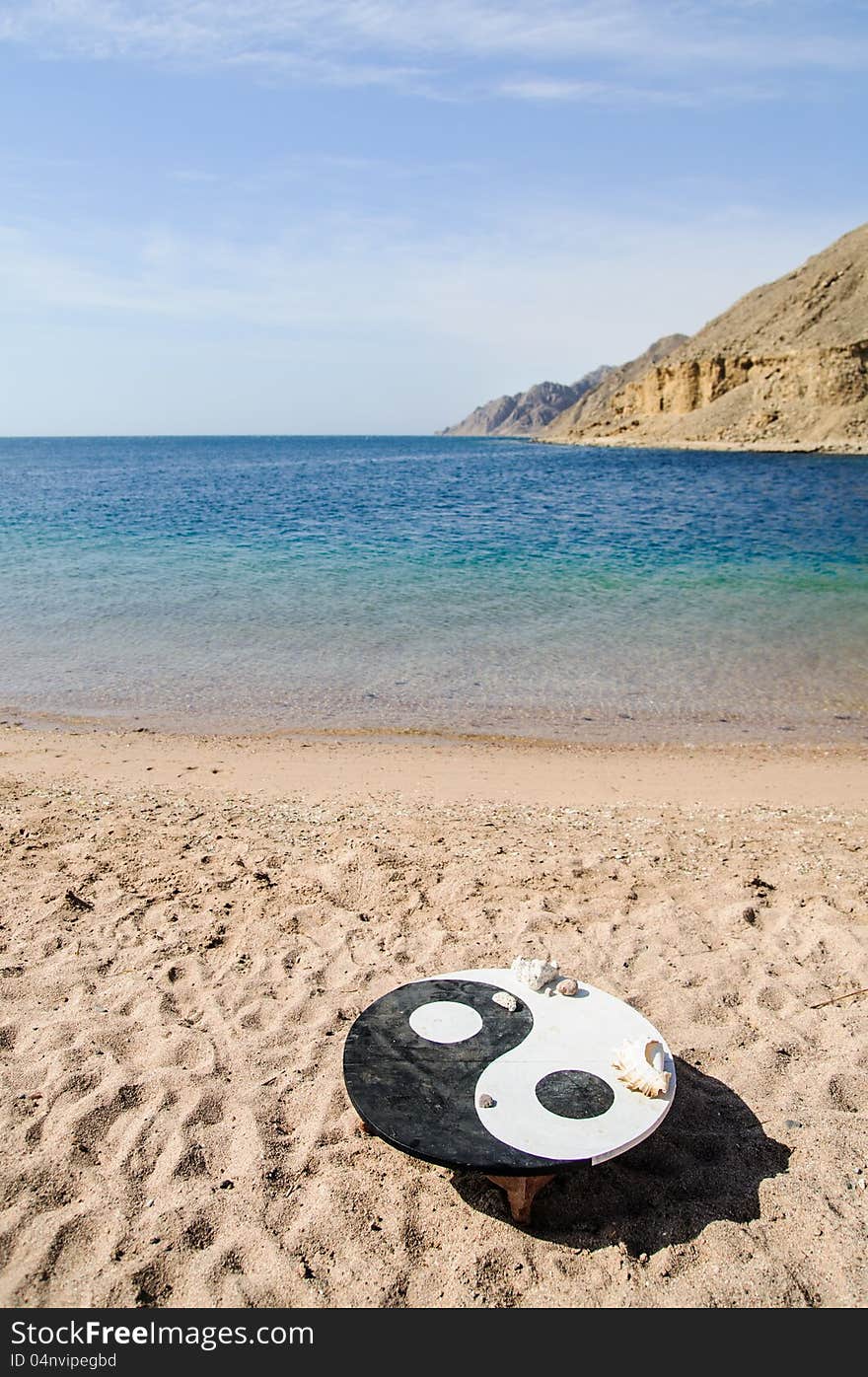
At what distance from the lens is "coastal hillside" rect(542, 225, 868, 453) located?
58.3 m

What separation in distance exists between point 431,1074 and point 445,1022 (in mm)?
339

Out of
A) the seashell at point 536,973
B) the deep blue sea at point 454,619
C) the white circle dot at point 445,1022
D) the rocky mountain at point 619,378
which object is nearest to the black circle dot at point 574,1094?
the white circle dot at point 445,1022

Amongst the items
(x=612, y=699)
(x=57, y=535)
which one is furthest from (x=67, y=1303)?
(x=57, y=535)

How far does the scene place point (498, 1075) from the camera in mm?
3320

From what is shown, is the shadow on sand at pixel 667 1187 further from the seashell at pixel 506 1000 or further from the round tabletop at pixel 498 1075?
the seashell at pixel 506 1000

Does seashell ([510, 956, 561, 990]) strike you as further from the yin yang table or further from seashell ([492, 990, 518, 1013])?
seashell ([492, 990, 518, 1013])

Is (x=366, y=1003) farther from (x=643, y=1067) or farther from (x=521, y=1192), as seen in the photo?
(x=643, y=1067)

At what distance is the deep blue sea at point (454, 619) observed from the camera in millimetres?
10766

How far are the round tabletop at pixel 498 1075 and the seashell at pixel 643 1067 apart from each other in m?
0.03

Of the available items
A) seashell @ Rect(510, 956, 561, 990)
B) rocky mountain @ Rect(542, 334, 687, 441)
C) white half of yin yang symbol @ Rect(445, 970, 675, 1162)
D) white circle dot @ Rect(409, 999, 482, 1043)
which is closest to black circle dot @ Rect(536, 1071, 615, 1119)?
white half of yin yang symbol @ Rect(445, 970, 675, 1162)

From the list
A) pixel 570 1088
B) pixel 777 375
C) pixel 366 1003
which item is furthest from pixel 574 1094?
pixel 777 375

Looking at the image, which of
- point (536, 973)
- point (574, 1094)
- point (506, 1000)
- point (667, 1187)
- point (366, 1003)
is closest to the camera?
point (574, 1094)
